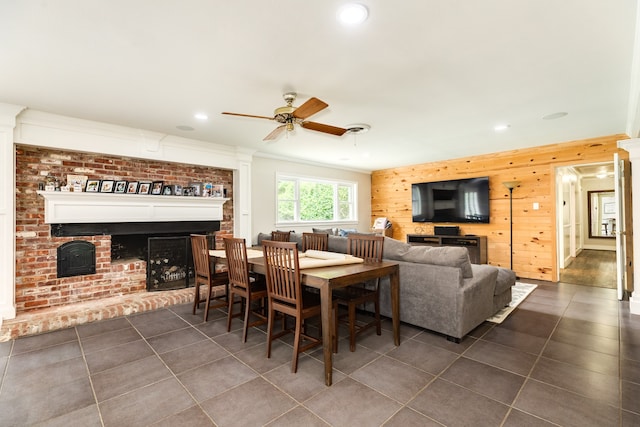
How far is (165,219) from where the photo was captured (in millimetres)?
4449

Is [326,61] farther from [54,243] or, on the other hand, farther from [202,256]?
[54,243]

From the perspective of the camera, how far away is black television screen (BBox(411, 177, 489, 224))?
589 centimetres

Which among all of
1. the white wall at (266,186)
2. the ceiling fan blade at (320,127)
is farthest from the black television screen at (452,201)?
the ceiling fan blade at (320,127)

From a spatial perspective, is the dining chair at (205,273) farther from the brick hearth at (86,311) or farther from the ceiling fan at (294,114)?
the ceiling fan at (294,114)

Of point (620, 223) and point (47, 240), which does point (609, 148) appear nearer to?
point (620, 223)

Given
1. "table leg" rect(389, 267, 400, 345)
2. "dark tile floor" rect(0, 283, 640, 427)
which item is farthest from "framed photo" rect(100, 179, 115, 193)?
"table leg" rect(389, 267, 400, 345)

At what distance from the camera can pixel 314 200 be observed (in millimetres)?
6703

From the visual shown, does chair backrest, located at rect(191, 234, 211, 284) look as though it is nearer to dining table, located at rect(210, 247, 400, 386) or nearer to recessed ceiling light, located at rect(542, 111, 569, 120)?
dining table, located at rect(210, 247, 400, 386)

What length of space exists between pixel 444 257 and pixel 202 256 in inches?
101

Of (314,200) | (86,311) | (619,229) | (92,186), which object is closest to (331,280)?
(86,311)

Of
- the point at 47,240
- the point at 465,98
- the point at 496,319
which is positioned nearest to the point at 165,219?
the point at 47,240

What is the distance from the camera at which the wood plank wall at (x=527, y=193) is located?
4859mm

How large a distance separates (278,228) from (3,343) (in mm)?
3867

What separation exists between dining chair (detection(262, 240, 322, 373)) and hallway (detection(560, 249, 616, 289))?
496cm
